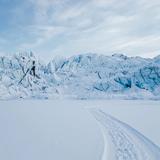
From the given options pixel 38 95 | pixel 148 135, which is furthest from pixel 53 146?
pixel 38 95

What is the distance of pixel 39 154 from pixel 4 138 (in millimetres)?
3900

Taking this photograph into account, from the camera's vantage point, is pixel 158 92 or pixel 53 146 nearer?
pixel 53 146

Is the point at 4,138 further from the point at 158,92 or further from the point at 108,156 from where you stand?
the point at 158,92

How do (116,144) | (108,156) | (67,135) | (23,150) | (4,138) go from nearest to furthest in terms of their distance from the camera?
(108,156), (23,150), (116,144), (4,138), (67,135)

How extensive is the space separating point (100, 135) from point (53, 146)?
3.88 m

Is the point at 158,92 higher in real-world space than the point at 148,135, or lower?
lower

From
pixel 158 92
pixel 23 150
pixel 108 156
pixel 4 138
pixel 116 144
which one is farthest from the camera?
pixel 158 92

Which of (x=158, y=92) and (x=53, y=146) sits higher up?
(x=53, y=146)

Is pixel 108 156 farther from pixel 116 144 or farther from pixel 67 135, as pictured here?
pixel 67 135

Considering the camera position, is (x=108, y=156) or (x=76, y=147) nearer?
(x=108, y=156)

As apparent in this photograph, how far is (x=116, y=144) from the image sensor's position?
41.0 feet

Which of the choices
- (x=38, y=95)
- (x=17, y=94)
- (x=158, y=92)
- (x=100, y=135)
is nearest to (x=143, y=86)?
(x=158, y=92)

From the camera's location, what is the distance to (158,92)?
634 feet

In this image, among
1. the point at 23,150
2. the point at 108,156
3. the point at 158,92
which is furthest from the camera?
the point at 158,92
